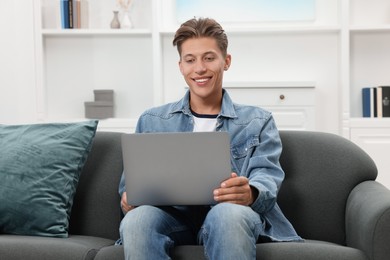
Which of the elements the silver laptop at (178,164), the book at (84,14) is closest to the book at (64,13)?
the book at (84,14)

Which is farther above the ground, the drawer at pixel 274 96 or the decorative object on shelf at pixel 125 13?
the decorative object on shelf at pixel 125 13

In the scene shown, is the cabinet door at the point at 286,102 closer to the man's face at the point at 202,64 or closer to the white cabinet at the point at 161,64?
the white cabinet at the point at 161,64

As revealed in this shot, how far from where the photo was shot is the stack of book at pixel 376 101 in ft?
14.1

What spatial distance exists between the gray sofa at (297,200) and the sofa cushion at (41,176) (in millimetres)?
67

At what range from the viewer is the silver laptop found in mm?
1905

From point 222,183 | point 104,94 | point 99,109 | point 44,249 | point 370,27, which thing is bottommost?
point 44,249

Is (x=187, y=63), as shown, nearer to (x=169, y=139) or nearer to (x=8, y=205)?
(x=169, y=139)

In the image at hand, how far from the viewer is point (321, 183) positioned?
229cm

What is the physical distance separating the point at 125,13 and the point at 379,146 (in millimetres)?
1880

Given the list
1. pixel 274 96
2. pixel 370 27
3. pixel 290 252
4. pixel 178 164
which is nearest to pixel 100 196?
pixel 178 164

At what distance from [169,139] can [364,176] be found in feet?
2.46

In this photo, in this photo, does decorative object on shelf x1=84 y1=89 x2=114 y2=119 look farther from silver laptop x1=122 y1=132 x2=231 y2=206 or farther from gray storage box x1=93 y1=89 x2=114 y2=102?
silver laptop x1=122 y1=132 x2=231 y2=206

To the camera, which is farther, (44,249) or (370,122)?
(370,122)

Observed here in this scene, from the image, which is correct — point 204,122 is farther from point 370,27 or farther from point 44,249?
point 370,27
